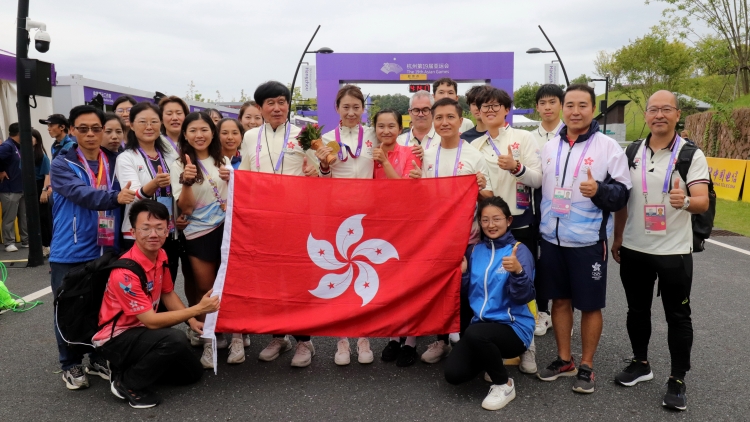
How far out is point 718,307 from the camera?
523cm

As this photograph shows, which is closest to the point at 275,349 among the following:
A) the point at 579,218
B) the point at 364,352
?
the point at 364,352

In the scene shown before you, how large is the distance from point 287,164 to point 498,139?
1623mm

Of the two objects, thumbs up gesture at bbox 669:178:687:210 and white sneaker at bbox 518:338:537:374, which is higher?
thumbs up gesture at bbox 669:178:687:210

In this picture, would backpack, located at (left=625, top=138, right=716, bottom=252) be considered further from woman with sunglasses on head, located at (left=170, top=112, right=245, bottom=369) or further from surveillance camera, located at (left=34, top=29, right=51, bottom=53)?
surveillance camera, located at (left=34, top=29, right=51, bottom=53)

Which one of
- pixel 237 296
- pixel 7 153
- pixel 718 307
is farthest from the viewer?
pixel 7 153

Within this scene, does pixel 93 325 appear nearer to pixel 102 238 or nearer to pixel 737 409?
pixel 102 238

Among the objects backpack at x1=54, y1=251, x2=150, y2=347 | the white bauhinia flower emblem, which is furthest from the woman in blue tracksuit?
backpack at x1=54, y1=251, x2=150, y2=347

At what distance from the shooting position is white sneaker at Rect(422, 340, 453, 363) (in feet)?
13.0

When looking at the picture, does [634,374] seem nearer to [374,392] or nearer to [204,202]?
[374,392]

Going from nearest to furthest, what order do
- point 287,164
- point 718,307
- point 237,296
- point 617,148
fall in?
point 617,148 < point 237,296 < point 287,164 < point 718,307

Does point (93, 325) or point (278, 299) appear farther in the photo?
point (278, 299)

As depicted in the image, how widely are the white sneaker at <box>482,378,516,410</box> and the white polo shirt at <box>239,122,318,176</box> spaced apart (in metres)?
2.04

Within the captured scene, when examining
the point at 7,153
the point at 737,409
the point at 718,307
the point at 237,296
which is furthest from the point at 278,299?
the point at 7,153

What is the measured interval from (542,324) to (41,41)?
805cm
